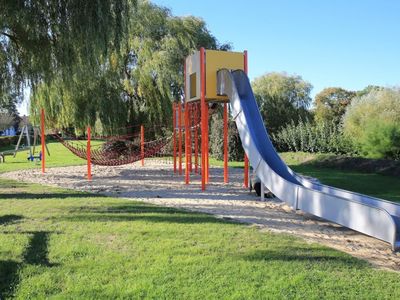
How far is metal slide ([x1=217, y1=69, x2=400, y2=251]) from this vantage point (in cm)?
519

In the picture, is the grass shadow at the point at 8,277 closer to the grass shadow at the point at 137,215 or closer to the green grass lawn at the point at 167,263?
the green grass lawn at the point at 167,263

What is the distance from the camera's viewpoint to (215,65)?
35.4 ft

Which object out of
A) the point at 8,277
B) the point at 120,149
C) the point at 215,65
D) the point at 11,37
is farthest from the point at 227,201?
the point at 120,149

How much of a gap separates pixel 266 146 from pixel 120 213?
12.1 feet

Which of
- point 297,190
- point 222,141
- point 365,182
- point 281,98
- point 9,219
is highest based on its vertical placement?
point 281,98

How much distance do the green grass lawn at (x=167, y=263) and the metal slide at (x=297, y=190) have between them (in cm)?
72

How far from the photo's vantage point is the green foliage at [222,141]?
66.7 ft

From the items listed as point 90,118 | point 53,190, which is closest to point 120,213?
point 53,190

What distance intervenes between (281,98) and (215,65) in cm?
2373

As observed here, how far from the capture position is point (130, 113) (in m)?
21.8

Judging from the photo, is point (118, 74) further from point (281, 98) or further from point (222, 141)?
point (281, 98)

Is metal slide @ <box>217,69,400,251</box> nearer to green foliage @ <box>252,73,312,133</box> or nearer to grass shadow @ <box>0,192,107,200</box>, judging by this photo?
grass shadow @ <box>0,192,107,200</box>

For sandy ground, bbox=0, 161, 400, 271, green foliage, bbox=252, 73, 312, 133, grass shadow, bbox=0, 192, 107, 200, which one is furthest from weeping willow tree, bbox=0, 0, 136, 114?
green foliage, bbox=252, 73, 312, 133

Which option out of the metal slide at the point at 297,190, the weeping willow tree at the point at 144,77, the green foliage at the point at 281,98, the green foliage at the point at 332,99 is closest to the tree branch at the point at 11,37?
the metal slide at the point at 297,190
